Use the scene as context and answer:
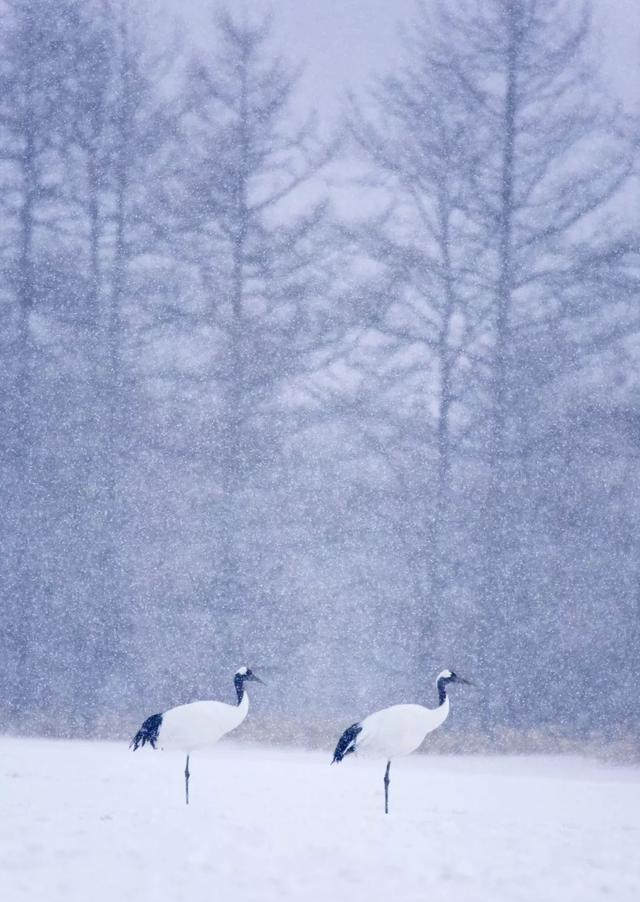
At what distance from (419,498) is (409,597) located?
1.67 meters

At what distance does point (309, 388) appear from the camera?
1881cm

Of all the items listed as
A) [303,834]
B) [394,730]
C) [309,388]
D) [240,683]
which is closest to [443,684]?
[394,730]

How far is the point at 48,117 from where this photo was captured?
20109 millimetres

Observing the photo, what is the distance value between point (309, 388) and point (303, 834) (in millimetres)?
10298

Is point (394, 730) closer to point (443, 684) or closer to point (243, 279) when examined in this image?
point (443, 684)

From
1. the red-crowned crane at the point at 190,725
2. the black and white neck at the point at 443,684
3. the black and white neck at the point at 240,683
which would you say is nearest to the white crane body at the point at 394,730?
the black and white neck at the point at 443,684

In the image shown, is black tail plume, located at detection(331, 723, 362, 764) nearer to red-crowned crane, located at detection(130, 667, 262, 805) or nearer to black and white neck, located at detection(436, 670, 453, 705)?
red-crowned crane, located at detection(130, 667, 262, 805)

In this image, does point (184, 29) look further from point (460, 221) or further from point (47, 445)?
point (47, 445)

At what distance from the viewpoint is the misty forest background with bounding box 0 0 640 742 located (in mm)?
18016

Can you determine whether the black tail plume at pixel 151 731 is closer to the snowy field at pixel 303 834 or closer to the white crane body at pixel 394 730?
the snowy field at pixel 303 834

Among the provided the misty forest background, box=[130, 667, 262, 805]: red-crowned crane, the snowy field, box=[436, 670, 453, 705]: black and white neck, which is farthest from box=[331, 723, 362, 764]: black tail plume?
the misty forest background

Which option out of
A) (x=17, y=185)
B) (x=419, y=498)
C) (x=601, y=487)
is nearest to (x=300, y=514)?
(x=419, y=498)

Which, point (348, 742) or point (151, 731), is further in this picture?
point (151, 731)

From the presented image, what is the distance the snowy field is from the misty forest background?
393 centimetres
